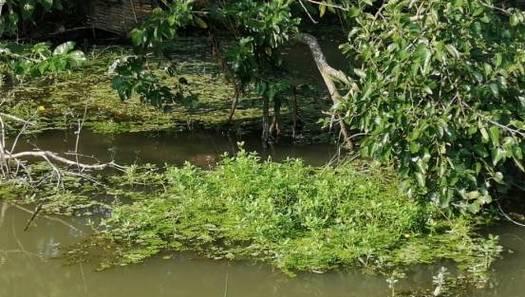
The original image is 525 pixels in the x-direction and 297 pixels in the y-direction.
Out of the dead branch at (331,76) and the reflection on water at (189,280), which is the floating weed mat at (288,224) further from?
the dead branch at (331,76)

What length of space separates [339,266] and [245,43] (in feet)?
5.34

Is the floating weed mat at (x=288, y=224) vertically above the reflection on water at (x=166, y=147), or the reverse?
the floating weed mat at (x=288, y=224)

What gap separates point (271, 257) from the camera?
3.37 metres

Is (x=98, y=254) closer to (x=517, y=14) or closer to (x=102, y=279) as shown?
(x=102, y=279)

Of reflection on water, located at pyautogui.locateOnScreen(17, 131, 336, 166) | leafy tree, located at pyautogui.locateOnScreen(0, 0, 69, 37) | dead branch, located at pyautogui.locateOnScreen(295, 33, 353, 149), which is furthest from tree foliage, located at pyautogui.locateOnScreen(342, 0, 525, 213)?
leafy tree, located at pyautogui.locateOnScreen(0, 0, 69, 37)

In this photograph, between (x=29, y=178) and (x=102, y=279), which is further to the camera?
(x=29, y=178)

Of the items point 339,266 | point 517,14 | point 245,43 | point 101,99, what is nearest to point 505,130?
point 517,14

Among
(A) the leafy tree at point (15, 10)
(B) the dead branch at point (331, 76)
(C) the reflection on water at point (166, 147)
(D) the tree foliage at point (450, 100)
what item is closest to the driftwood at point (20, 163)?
(C) the reflection on water at point (166, 147)

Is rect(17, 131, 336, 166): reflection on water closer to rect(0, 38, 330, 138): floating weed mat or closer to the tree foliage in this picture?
rect(0, 38, 330, 138): floating weed mat

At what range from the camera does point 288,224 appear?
356cm

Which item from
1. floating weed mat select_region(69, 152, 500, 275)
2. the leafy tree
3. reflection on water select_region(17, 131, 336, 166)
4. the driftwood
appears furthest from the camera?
reflection on water select_region(17, 131, 336, 166)

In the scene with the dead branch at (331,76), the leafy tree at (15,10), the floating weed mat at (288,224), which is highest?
the leafy tree at (15,10)

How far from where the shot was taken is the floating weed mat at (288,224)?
3369mm

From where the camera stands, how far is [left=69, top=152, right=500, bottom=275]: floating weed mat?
337cm
